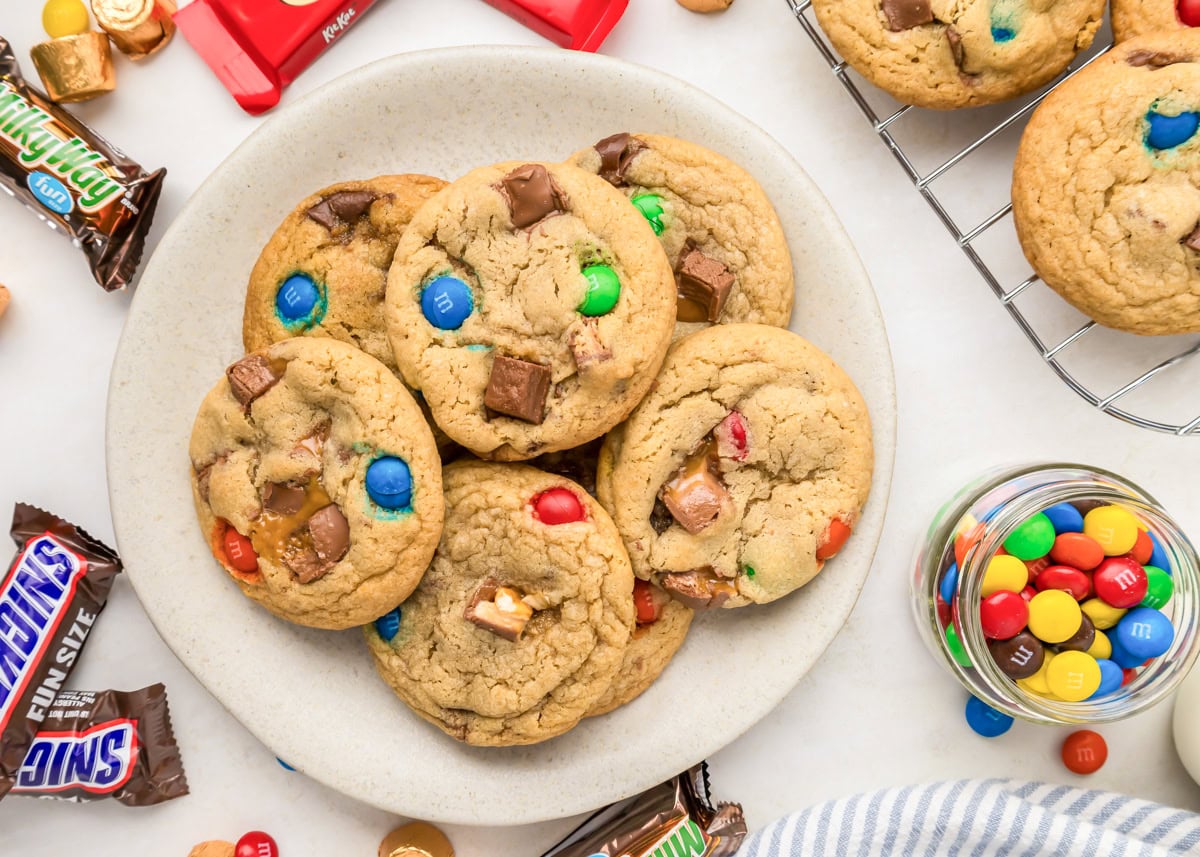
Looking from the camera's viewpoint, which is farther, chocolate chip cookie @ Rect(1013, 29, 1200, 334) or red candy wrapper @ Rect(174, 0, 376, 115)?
red candy wrapper @ Rect(174, 0, 376, 115)

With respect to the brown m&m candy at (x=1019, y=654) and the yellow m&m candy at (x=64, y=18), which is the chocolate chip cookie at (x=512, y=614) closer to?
the brown m&m candy at (x=1019, y=654)

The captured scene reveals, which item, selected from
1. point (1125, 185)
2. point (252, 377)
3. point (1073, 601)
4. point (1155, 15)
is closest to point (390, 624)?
point (252, 377)

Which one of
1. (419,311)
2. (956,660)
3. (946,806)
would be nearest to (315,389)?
(419,311)

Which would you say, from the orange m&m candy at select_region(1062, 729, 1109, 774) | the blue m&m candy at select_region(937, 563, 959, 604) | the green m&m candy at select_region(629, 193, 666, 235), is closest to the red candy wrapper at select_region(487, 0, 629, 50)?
the green m&m candy at select_region(629, 193, 666, 235)

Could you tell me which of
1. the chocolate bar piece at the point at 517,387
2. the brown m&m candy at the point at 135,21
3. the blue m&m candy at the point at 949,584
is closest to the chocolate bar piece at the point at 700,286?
the chocolate bar piece at the point at 517,387

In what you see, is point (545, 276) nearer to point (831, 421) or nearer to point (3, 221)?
point (831, 421)

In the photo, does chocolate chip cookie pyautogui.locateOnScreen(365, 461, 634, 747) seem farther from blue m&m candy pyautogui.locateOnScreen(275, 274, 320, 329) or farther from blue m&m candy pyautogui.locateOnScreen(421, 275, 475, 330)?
blue m&m candy pyautogui.locateOnScreen(275, 274, 320, 329)
